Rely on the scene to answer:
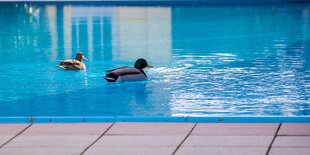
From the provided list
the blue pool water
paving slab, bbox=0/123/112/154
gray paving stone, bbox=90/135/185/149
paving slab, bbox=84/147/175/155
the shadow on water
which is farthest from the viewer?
the blue pool water

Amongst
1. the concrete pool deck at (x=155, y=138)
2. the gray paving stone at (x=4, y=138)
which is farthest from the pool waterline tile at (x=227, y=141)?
the gray paving stone at (x=4, y=138)

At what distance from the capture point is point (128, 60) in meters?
14.6

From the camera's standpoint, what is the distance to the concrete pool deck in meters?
6.36

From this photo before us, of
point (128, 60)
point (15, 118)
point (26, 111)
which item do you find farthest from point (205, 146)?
point (128, 60)

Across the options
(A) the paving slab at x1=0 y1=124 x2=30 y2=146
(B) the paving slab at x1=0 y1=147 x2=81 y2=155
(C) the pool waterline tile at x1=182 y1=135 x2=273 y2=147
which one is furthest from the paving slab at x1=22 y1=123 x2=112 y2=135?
(C) the pool waterline tile at x1=182 y1=135 x2=273 y2=147

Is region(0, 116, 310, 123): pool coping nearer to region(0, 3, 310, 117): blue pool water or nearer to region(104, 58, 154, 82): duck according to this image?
region(0, 3, 310, 117): blue pool water

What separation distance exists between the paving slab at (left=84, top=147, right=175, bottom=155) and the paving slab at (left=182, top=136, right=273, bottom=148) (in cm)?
31

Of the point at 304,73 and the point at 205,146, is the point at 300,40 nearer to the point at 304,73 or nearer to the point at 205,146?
the point at 304,73

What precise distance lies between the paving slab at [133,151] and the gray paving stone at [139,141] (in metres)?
0.12

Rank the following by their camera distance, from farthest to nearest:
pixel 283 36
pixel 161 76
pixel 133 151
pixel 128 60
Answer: pixel 283 36
pixel 128 60
pixel 161 76
pixel 133 151

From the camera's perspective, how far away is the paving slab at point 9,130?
22.8 feet

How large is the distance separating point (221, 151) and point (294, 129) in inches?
53.5

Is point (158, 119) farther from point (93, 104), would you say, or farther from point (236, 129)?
point (93, 104)

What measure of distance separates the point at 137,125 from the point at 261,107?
7.00 ft
